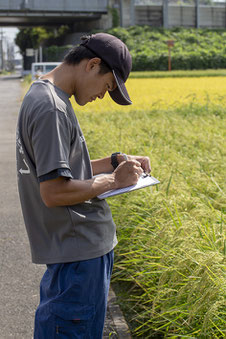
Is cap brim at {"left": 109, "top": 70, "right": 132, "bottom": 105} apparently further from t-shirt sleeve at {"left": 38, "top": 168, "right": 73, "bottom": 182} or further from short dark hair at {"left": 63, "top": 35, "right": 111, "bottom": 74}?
t-shirt sleeve at {"left": 38, "top": 168, "right": 73, "bottom": 182}

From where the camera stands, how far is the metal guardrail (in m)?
58.6

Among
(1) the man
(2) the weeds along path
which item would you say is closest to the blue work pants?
(1) the man

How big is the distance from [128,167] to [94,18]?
64.1 metres

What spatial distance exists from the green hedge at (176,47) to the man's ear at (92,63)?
49777 millimetres

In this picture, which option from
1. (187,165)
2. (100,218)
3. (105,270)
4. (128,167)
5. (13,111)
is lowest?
(13,111)

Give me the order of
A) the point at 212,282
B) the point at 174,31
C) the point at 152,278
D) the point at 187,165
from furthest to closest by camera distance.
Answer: the point at 174,31, the point at 187,165, the point at 152,278, the point at 212,282

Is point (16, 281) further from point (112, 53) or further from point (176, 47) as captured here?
point (176, 47)

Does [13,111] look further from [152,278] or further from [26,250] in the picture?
[152,278]

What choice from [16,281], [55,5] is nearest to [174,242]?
[16,281]

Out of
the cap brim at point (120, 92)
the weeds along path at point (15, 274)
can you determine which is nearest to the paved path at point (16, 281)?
the weeds along path at point (15, 274)

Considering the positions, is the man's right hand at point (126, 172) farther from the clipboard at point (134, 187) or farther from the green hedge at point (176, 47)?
the green hedge at point (176, 47)

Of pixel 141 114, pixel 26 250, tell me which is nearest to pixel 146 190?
pixel 26 250

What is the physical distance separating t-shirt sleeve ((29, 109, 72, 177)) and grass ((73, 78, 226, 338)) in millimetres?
1232

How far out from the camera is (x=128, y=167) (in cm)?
246
